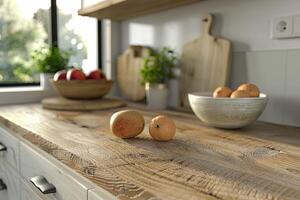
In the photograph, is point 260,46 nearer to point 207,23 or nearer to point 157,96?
point 207,23

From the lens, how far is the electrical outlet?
3.22 feet

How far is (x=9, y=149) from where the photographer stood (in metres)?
1.10

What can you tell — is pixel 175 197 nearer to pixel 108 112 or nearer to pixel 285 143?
pixel 285 143

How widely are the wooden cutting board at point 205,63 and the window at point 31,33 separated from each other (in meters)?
0.74

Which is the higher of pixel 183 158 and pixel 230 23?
pixel 230 23

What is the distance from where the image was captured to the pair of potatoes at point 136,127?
79 centimetres

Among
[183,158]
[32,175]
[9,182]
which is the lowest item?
[9,182]

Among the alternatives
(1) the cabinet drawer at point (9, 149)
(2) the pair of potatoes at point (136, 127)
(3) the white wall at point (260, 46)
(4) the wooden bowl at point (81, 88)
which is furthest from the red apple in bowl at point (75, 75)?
(2) the pair of potatoes at point (136, 127)

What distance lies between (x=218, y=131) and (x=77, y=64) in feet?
3.92

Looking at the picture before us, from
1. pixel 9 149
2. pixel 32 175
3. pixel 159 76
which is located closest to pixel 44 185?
pixel 32 175

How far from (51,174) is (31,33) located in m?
1.20

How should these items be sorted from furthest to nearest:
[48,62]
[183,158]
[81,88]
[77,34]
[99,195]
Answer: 1. [77,34]
2. [48,62]
3. [81,88]
4. [183,158]
5. [99,195]

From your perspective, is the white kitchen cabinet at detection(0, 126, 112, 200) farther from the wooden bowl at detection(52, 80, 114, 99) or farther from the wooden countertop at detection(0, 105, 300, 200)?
the wooden bowl at detection(52, 80, 114, 99)

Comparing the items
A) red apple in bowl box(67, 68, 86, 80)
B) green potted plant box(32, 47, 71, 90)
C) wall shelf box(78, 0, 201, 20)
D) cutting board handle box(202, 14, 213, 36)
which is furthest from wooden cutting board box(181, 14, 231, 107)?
green potted plant box(32, 47, 71, 90)
